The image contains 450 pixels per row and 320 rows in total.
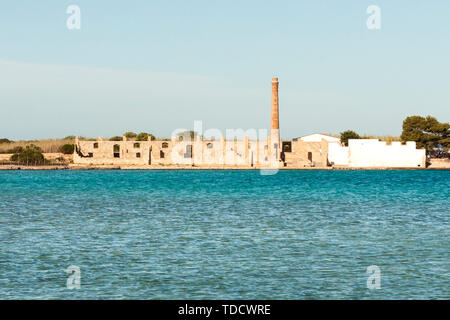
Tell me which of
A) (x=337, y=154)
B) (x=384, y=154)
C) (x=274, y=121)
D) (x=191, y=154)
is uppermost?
(x=274, y=121)

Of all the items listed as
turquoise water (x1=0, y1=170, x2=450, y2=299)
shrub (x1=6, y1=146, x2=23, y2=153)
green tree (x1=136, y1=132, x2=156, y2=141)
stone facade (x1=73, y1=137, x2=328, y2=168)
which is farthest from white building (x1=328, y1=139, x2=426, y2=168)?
shrub (x1=6, y1=146, x2=23, y2=153)

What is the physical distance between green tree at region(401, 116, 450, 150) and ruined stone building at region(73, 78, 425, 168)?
517cm

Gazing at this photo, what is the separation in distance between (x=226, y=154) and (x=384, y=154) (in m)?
23.7

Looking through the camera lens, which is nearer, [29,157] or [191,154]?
[191,154]

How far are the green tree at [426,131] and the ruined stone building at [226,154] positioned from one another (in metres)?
5.17

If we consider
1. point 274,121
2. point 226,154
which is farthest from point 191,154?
point 274,121

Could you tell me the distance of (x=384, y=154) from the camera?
293 ft

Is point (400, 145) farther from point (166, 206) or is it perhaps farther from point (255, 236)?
point (255, 236)

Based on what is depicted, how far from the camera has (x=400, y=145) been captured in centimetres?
8838

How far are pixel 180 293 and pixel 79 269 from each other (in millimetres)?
3418

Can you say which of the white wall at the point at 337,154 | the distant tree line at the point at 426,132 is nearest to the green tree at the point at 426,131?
the distant tree line at the point at 426,132

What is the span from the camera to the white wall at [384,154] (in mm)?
88812

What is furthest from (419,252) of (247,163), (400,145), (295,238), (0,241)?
Answer: (247,163)

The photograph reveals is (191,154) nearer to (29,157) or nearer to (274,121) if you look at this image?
(274,121)
